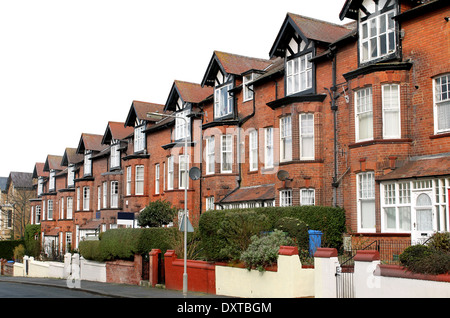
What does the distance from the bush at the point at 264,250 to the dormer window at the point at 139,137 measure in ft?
83.7

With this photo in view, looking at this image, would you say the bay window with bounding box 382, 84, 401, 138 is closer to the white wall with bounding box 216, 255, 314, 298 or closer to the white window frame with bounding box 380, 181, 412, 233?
the white window frame with bounding box 380, 181, 412, 233

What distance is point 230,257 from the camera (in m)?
21.0

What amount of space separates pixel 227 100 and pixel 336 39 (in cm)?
947

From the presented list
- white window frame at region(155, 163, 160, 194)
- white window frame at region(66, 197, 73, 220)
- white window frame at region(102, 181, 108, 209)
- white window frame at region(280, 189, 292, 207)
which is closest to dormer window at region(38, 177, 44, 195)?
white window frame at region(66, 197, 73, 220)

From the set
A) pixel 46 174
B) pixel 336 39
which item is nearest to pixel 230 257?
pixel 336 39

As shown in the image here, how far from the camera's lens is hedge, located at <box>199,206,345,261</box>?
70.3 ft

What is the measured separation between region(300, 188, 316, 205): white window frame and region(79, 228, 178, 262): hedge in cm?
681

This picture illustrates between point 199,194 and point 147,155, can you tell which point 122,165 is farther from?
point 199,194

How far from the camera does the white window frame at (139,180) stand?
43.3 m

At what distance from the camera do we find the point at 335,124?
24.4 metres

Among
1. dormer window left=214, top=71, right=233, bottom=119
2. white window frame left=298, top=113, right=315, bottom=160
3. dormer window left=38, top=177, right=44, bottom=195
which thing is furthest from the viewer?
dormer window left=38, top=177, right=44, bottom=195

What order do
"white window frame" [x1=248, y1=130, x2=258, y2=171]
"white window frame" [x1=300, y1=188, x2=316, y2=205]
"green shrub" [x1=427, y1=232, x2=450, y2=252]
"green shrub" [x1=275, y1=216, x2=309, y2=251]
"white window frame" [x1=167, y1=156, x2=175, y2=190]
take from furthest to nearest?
"white window frame" [x1=167, y1=156, x2=175, y2=190], "white window frame" [x1=248, y1=130, x2=258, y2=171], "white window frame" [x1=300, y1=188, x2=316, y2=205], "green shrub" [x1=275, y1=216, x2=309, y2=251], "green shrub" [x1=427, y1=232, x2=450, y2=252]
